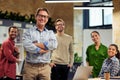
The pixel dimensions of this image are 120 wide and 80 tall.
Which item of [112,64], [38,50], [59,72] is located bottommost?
[59,72]

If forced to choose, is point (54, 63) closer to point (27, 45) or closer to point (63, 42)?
point (63, 42)

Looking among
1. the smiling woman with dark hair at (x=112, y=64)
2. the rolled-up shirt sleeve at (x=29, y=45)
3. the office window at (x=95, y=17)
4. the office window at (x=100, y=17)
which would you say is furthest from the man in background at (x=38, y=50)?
the office window at (x=95, y=17)

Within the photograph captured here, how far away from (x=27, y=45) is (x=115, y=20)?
5289 mm

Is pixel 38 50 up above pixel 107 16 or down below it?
below

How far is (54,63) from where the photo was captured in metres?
5.77

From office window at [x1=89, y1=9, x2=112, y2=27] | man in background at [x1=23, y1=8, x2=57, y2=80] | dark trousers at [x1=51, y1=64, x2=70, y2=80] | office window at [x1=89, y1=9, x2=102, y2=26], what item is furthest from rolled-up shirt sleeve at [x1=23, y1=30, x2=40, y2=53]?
office window at [x1=89, y1=9, x2=102, y2=26]

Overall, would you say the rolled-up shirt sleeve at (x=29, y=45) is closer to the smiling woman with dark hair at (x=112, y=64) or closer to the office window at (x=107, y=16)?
the smiling woman with dark hair at (x=112, y=64)

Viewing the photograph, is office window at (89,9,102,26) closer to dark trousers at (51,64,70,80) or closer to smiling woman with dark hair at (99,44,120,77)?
dark trousers at (51,64,70,80)

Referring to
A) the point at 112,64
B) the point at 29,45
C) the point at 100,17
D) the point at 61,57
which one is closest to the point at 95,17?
the point at 100,17

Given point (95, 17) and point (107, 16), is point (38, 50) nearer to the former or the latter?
point (107, 16)

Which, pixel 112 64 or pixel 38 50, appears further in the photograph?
pixel 112 64

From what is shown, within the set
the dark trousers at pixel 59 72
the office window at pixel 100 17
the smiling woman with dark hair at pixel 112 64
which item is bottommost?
the dark trousers at pixel 59 72

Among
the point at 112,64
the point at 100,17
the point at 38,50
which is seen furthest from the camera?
the point at 100,17

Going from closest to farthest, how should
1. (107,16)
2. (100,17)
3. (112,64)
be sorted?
(112,64), (107,16), (100,17)
